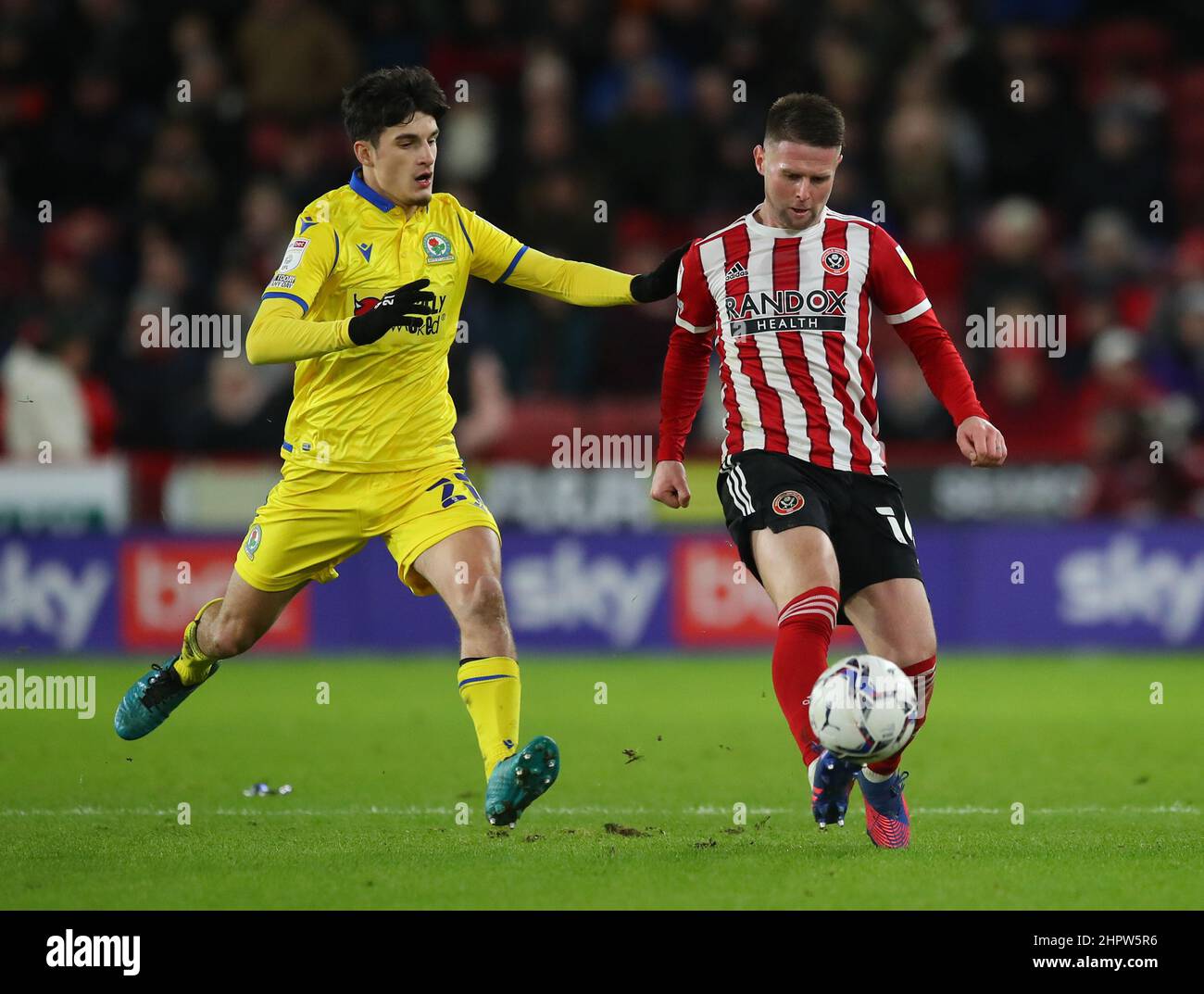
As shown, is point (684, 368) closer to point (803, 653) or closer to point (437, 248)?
point (437, 248)

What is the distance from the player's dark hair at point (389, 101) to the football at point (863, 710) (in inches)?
92.3

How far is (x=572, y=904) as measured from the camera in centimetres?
500

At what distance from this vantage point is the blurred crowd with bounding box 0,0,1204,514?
13.7 metres

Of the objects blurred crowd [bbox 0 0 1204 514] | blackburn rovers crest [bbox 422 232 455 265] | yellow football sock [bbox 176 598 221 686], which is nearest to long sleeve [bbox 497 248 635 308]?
blackburn rovers crest [bbox 422 232 455 265]

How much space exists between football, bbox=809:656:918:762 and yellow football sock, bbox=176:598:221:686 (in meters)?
2.57

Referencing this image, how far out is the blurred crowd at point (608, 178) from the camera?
44.9 feet

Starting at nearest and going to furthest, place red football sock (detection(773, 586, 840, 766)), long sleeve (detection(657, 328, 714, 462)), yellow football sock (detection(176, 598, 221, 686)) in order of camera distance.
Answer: red football sock (detection(773, 586, 840, 766)), long sleeve (detection(657, 328, 714, 462)), yellow football sock (detection(176, 598, 221, 686))

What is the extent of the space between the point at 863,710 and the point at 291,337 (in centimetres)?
215

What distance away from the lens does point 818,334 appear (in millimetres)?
5980

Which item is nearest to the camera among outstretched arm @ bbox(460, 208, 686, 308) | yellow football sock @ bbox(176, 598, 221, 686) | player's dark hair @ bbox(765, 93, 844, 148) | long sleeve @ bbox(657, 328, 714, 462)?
player's dark hair @ bbox(765, 93, 844, 148)

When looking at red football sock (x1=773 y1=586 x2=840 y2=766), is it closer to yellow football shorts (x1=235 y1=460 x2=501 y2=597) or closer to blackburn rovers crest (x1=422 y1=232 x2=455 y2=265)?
yellow football shorts (x1=235 y1=460 x2=501 y2=597)

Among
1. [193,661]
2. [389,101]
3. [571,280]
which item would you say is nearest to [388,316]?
[389,101]

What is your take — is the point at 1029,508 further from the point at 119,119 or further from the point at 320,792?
the point at 119,119

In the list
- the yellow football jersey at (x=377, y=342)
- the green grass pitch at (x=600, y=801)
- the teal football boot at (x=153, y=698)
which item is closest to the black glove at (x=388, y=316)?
the yellow football jersey at (x=377, y=342)
